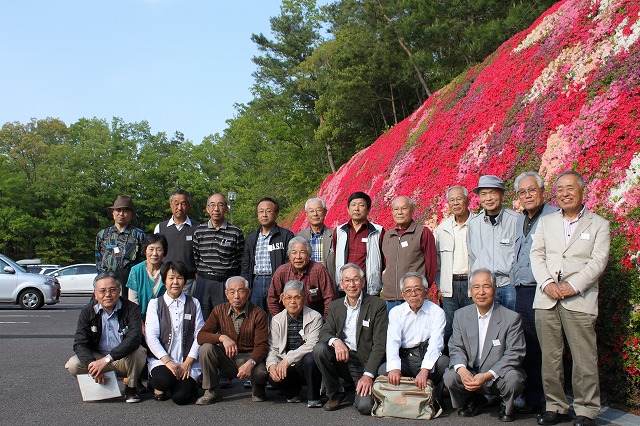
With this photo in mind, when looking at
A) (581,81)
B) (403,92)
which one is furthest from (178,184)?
(581,81)

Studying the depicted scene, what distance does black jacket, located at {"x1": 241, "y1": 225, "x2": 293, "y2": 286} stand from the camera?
23.6ft

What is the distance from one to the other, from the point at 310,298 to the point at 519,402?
2298 millimetres

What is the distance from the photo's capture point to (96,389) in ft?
19.8

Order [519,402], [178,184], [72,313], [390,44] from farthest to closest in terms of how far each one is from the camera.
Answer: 1. [178,184]
2. [390,44]
3. [72,313]
4. [519,402]

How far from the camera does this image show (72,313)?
16.0 m

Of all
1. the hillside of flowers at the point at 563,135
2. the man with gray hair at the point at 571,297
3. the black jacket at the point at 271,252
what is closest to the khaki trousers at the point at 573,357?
the man with gray hair at the point at 571,297

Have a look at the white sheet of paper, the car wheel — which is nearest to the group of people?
the white sheet of paper

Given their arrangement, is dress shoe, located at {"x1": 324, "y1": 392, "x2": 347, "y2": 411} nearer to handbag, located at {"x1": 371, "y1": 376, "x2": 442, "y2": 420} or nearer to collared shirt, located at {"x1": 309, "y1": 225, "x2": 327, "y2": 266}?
handbag, located at {"x1": 371, "y1": 376, "x2": 442, "y2": 420}

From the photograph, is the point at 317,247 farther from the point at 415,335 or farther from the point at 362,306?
the point at 415,335

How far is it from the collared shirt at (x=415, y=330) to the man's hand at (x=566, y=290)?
3.74ft

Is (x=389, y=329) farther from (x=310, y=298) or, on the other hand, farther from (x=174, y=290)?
(x=174, y=290)

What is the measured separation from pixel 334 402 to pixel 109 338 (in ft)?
7.82

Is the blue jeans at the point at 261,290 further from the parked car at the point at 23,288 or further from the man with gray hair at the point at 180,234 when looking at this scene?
the parked car at the point at 23,288

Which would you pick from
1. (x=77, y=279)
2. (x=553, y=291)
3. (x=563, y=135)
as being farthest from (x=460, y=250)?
(x=77, y=279)
